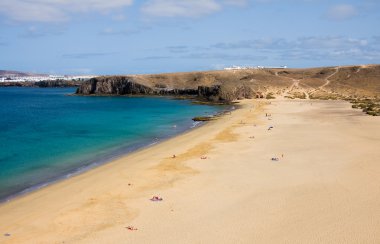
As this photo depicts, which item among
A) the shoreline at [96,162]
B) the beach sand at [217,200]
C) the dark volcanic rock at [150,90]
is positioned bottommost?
the shoreline at [96,162]

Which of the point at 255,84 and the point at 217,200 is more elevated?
the point at 255,84

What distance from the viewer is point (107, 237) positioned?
13.0m

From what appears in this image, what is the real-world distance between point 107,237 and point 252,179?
8575 mm

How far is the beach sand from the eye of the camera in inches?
514

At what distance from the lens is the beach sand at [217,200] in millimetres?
13062

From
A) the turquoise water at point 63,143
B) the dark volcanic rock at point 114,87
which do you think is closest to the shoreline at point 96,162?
the turquoise water at point 63,143

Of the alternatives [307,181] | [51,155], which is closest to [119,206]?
[307,181]

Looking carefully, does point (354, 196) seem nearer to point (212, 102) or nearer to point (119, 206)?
point (119, 206)

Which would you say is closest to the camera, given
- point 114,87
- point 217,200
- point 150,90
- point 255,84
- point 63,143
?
point 217,200

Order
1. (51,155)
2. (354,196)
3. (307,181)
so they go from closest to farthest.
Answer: (354,196) → (307,181) → (51,155)

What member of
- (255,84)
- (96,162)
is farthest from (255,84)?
(96,162)

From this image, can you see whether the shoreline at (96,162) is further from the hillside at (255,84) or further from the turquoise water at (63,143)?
the hillside at (255,84)

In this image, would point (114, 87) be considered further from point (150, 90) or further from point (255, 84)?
point (255, 84)

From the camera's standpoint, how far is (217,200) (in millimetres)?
16406
